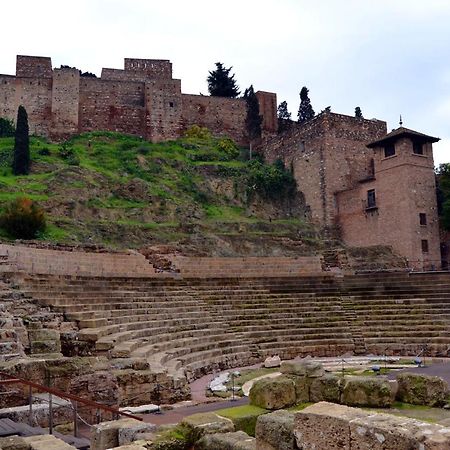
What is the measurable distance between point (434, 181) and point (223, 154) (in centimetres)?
1837

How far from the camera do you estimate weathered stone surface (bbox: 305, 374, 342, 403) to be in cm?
633

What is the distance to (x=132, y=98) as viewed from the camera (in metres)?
47.9

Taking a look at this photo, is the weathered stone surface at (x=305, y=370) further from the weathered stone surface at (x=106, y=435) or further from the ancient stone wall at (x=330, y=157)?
the ancient stone wall at (x=330, y=157)

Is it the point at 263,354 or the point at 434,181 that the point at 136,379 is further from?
the point at 434,181

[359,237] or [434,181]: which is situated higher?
[434,181]

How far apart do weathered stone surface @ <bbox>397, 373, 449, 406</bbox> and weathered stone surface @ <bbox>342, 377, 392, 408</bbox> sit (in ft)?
0.96

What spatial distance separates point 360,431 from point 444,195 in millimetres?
31297

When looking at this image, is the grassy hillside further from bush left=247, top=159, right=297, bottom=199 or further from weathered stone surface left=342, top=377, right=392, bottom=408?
weathered stone surface left=342, top=377, right=392, bottom=408

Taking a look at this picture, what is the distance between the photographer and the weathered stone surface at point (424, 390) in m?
6.14

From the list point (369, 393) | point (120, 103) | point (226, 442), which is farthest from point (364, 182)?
point (226, 442)

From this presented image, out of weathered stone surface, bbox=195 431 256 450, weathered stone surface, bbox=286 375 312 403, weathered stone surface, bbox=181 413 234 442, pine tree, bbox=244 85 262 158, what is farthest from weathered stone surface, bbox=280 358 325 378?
pine tree, bbox=244 85 262 158

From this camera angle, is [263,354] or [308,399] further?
[263,354]

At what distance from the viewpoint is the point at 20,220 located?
24.2 m

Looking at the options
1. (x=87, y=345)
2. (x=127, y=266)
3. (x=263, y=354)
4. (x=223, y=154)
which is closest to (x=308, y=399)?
(x=87, y=345)
